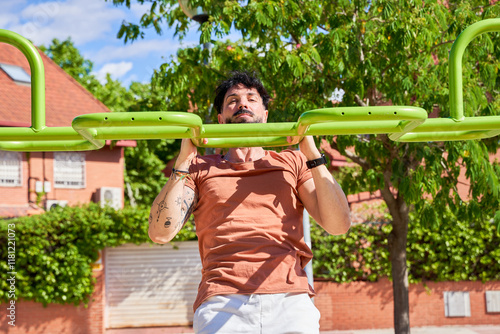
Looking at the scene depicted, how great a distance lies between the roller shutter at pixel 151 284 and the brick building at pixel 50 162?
8.96ft

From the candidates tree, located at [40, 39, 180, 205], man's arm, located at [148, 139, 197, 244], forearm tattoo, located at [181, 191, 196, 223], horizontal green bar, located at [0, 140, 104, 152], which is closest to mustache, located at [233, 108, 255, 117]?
man's arm, located at [148, 139, 197, 244]

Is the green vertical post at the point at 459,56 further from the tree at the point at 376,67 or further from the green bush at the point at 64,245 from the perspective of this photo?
the green bush at the point at 64,245

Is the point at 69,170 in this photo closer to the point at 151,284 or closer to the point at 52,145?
the point at 151,284

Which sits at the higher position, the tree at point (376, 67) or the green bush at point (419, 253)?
the tree at point (376, 67)

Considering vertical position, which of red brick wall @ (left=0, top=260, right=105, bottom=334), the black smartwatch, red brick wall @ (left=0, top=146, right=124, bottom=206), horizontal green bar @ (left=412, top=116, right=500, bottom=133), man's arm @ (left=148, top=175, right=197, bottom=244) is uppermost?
red brick wall @ (left=0, top=146, right=124, bottom=206)

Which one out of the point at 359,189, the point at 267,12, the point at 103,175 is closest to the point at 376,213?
the point at 359,189

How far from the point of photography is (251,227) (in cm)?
226

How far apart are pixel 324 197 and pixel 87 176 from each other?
14136 mm

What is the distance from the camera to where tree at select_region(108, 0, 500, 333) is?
5.50m

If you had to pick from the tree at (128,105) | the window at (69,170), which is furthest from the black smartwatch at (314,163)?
the tree at (128,105)

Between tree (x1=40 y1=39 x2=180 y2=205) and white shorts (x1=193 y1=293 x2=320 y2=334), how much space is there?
684 inches

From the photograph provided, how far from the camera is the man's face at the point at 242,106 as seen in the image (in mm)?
2496

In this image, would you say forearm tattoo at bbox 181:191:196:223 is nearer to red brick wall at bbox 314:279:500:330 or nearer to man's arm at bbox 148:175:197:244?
man's arm at bbox 148:175:197:244

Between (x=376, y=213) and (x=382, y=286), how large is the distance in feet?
5.13
